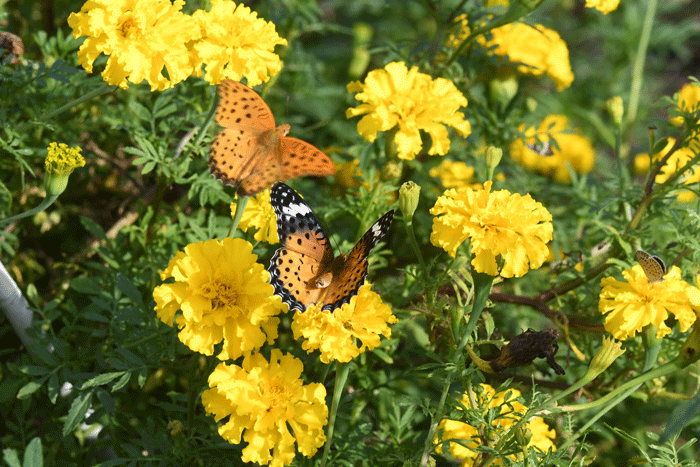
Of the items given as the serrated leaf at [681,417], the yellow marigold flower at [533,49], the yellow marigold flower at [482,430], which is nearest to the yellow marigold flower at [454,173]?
the yellow marigold flower at [533,49]

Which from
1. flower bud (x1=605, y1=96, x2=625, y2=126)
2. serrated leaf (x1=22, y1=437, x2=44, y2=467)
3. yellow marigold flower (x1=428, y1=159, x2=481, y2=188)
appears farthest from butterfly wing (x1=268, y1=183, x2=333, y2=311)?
flower bud (x1=605, y1=96, x2=625, y2=126)

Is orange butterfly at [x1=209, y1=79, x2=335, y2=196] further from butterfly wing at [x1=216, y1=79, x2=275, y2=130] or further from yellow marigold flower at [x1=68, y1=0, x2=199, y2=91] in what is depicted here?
yellow marigold flower at [x1=68, y1=0, x2=199, y2=91]

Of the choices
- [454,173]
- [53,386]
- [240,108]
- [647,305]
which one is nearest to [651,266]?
[647,305]

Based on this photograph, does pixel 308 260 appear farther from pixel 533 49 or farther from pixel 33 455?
pixel 533 49

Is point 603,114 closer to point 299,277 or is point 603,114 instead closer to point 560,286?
point 560,286

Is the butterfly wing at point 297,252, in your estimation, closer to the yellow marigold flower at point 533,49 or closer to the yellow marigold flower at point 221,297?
the yellow marigold flower at point 221,297

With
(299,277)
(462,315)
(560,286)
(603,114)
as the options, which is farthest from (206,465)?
(603,114)
